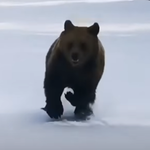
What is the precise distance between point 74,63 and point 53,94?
30 centimetres

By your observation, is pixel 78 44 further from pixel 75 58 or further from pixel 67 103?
pixel 67 103

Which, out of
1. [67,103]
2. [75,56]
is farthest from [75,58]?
[67,103]

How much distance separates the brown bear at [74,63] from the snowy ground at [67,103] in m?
0.23

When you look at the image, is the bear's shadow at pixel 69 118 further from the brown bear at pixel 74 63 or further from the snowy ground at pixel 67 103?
the brown bear at pixel 74 63

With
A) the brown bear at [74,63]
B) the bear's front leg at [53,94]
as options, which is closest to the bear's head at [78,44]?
the brown bear at [74,63]

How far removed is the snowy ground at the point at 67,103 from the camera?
4.25 metres

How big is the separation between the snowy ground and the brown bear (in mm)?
230

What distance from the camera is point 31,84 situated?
19.5 feet

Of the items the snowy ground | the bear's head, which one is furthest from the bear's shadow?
the bear's head

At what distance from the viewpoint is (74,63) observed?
14.4 feet

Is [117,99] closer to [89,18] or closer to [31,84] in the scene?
[31,84]

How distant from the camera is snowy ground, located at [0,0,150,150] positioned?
4.25 metres

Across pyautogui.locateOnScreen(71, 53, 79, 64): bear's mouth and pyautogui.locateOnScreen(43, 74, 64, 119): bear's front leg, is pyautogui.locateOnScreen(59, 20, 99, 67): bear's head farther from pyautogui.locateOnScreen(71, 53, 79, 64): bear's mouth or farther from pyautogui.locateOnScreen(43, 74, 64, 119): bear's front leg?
pyautogui.locateOnScreen(43, 74, 64, 119): bear's front leg

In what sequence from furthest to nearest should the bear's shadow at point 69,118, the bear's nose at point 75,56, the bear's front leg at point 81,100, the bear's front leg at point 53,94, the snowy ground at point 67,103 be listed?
the bear's shadow at point 69,118
the bear's front leg at point 81,100
the bear's front leg at point 53,94
the bear's nose at point 75,56
the snowy ground at point 67,103
